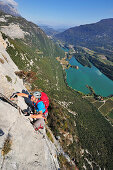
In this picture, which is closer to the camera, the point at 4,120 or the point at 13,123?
the point at 4,120

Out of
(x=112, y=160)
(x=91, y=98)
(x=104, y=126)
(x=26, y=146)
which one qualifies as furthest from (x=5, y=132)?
(x=91, y=98)

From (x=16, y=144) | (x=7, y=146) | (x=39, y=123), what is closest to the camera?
(x=7, y=146)

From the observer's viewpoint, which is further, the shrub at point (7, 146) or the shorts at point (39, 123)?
the shorts at point (39, 123)

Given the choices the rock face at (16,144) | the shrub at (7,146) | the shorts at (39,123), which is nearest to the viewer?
the shrub at (7,146)

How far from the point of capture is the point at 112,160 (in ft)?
264

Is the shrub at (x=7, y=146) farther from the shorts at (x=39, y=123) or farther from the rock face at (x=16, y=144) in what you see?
the shorts at (x=39, y=123)

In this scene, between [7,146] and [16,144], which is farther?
[16,144]

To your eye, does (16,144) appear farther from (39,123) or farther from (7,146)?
(39,123)

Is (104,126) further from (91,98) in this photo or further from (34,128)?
(34,128)

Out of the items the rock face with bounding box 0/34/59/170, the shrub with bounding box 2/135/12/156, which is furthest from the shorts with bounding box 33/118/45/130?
the shrub with bounding box 2/135/12/156

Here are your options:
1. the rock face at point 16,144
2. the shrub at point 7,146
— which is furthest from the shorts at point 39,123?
the shrub at point 7,146

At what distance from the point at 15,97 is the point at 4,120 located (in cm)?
393

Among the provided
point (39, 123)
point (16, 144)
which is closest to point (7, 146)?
point (16, 144)

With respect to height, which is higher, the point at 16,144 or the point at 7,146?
the point at 7,146
